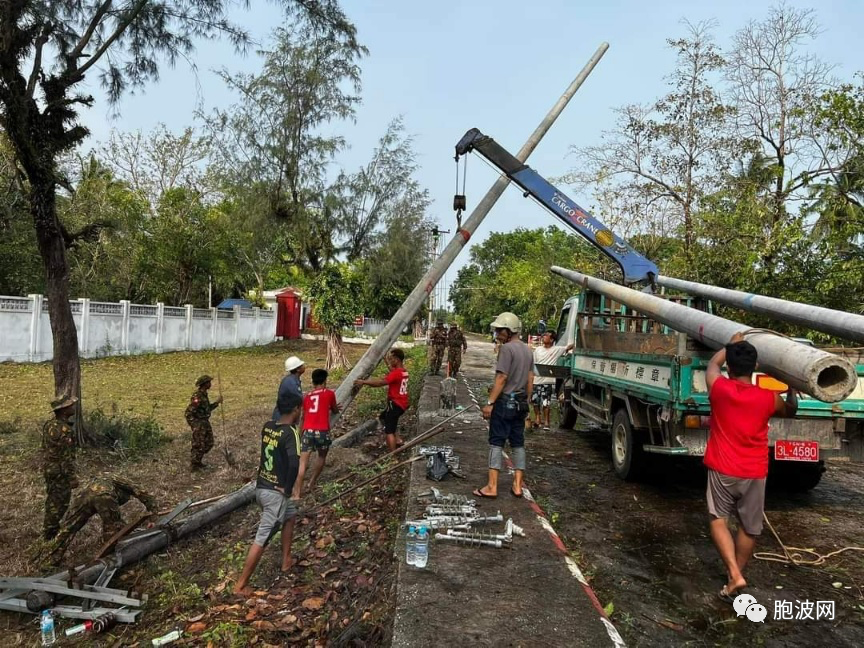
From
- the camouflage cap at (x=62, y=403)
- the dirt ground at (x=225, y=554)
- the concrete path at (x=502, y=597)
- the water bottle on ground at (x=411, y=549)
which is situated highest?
the camouflage cap at (x=62, y=403)

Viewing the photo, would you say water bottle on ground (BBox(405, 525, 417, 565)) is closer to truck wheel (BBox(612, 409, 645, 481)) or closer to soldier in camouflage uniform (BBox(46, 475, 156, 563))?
soldier in camouflage uniform (BBox(46, 475, 156, 563))

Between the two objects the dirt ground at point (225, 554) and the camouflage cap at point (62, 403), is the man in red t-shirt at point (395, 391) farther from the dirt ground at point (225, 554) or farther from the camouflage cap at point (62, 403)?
the camouflage cap at point (62, 403)

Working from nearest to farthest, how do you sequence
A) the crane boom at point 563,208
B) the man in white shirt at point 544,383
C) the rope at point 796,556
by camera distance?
1. the rope at point 796,556
2. the crane boom at point 563,208
3. the man in white shirt at point 544,383

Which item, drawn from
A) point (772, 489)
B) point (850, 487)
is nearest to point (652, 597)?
point (772, 489)

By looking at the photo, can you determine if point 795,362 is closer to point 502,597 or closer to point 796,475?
point 502,597

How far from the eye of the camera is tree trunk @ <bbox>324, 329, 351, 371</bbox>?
1884 cm

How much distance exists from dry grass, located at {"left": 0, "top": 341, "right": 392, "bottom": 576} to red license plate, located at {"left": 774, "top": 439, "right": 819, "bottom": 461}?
5.40 m

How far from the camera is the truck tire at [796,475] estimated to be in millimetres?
6035

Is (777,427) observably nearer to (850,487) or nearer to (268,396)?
(850,487)

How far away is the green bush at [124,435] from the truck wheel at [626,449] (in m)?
5.98

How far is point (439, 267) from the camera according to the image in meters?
7.45

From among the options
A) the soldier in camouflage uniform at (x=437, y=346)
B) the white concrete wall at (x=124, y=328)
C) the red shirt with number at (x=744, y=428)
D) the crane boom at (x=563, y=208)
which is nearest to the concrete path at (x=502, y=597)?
the red shirt with number at (x=744, y=428)

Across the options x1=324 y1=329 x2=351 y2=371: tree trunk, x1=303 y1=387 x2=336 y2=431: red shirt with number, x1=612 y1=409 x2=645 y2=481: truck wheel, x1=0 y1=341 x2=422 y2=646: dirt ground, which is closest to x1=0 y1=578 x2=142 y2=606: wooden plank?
x1=0 y1=341 x2=422 y2=646: dirt ground

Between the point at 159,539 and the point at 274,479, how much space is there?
4.85 feet
